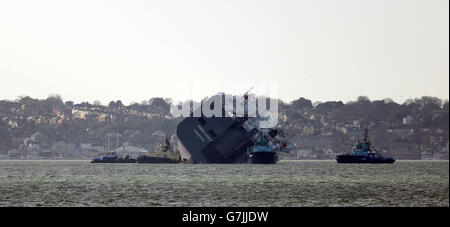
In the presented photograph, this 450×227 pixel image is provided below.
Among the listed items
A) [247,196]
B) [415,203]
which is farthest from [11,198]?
[415,203]

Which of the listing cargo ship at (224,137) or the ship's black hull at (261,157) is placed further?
the ship's black hull at (261,157)

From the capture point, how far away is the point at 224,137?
172m

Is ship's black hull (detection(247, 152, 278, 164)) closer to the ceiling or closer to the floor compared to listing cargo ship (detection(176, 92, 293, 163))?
closer to the floor

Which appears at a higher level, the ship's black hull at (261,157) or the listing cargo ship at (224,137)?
the listing cargo ship at (224,137)

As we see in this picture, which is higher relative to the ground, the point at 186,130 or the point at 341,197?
the point at 186,130

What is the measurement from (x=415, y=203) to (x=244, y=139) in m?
113

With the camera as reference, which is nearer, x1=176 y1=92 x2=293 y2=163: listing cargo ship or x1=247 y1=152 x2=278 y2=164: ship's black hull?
x1=176 y1=92 x2=293 y2=163: listing cargo ship

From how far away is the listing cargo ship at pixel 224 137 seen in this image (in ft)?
563

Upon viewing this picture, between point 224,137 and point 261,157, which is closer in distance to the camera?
point 224,137

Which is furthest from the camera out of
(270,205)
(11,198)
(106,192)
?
(106,192)

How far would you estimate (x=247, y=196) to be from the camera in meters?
70.4

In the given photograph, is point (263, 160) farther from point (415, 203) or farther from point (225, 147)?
point (415, 203)

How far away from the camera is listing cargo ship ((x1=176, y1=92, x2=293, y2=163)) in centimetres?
17150

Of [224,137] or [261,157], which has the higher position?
[224,137]
